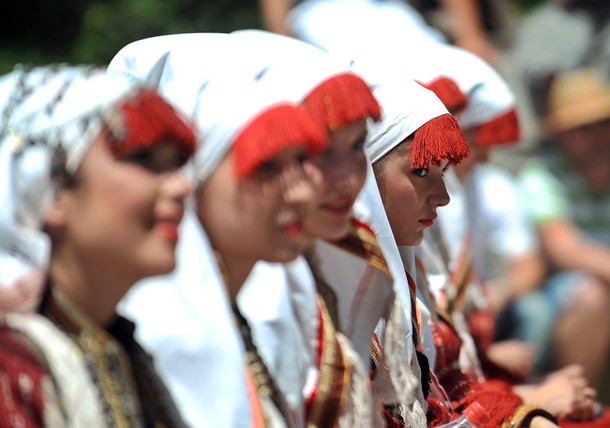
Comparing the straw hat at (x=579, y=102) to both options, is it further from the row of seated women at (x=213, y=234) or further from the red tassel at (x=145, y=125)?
the red tassel at (x=145, y=125)

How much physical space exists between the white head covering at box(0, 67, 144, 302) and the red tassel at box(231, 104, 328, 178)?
10.8 inches

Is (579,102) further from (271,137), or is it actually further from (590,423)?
(271,137)

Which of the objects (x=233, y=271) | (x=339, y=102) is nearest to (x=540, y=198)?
(x=339, y=102)

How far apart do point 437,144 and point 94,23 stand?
5699 millimetres

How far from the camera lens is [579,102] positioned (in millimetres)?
6887

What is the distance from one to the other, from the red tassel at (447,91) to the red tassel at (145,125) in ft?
5.99

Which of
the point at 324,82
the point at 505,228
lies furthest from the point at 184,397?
the point at 505,228

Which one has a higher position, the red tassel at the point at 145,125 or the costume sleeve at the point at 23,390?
the red tassel at the point at 145,125

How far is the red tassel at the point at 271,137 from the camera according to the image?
2.37 meters

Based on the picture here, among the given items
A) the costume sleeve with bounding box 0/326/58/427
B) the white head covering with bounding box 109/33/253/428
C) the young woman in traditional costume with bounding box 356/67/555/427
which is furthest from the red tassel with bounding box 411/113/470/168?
the costume sleeve with bounding box 0/326/58/427

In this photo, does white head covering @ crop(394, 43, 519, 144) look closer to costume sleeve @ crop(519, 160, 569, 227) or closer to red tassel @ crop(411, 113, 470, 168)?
red tassel @ crop(411, 113, 470, 168)

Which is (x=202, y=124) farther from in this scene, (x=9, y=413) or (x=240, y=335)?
(x=9, y=413)

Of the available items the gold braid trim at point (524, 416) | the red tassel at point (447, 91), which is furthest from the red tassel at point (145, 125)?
the red tassel at point (447, 91)

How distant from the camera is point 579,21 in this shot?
26.0ft
